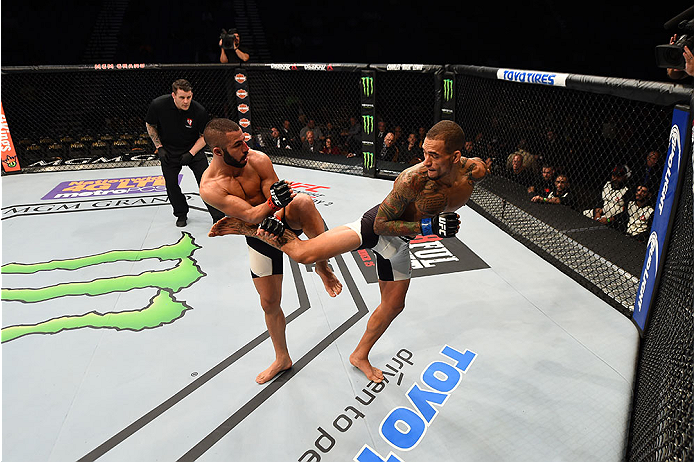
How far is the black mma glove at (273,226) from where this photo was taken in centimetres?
217

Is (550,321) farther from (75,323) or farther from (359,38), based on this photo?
(359,38)

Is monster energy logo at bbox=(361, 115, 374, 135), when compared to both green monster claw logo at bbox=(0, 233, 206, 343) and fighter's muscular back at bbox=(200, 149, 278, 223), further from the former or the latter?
fighter's muscular back at bbox=(200, 149, 278, 223)

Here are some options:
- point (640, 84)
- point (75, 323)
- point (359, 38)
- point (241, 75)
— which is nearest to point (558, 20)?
point (359, 38)

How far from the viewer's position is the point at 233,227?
2305 mm

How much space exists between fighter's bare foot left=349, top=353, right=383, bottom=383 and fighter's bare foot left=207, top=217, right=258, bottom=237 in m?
1.04

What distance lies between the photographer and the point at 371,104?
614 centimetres

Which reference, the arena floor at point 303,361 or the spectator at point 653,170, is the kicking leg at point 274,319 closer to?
the arena floor at point 303,361

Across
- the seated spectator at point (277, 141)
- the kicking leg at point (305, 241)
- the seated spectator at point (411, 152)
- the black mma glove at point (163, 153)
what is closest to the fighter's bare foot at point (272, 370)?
the kicking leg at point (305, 241)

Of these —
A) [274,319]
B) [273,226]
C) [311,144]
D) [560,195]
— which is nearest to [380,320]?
[274,319]

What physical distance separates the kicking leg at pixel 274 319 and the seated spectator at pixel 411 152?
16.5ft

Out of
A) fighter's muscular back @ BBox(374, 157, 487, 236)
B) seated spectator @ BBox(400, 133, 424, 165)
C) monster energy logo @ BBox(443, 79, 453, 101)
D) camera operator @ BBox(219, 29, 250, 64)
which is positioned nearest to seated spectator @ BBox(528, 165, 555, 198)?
monster energy logo @ BBox(443, 79, 453, 101)

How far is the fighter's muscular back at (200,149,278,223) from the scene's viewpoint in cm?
230

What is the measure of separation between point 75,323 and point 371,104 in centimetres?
443

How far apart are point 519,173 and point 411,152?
2322 millimetres
